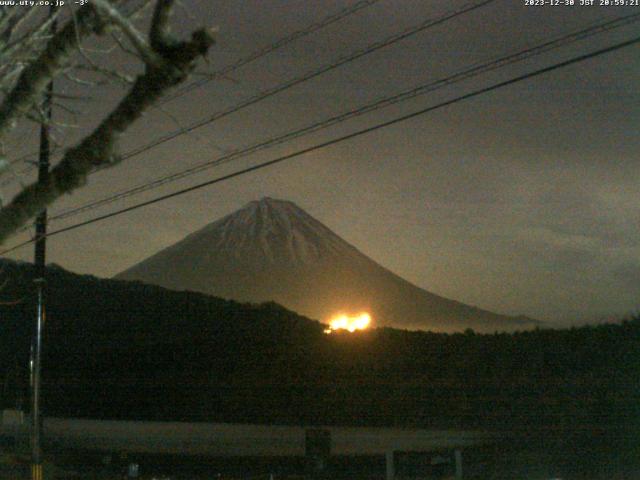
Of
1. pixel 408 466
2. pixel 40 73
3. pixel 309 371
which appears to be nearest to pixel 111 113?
pixel 40 73

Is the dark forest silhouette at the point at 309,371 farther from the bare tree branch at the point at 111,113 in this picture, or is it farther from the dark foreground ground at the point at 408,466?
the bare tree branch at the point at 111,113

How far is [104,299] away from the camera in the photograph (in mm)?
75875

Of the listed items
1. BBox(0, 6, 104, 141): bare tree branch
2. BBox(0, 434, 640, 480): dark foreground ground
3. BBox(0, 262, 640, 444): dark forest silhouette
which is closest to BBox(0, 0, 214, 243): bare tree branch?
BBox(0, 6, 104, 141): bare tree branch

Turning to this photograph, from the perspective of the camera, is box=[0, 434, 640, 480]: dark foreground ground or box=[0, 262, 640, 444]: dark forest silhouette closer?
box=[0, 434, 640, 480]: dark foreground ground

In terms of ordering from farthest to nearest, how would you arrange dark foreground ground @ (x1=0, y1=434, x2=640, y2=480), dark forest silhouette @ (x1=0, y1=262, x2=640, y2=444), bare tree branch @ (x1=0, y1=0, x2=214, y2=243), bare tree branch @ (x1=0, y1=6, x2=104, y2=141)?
1. dark forest silhouette @ (x1=0, y1=262, x2=640, y2=444)
2. dark foreground ground @ (x1=0, y1=434, x2=640, y2=480)
3. bare tree branch @ (x1=0, y1=6, x2=104, y2=141)
4. bare tree branch @ (x1=0, y1=0, x2=214, y2=243)

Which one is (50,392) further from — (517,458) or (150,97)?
(150,97)

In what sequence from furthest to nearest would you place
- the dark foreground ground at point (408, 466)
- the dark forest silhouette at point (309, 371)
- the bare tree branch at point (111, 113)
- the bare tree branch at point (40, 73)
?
the dark forest silhouette at point (309, 371) < the dark foreground ground at point (408, 466) < the bare tree branch at point (40, 73) < the bare tree branch at point (111, 113)

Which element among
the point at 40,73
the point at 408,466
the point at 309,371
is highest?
the point at 309,371

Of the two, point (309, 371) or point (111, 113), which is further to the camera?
point (309, 371)

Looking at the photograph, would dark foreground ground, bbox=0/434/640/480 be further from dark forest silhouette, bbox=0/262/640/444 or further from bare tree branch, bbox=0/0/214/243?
bare tree branch, bbox=0/0/214/243

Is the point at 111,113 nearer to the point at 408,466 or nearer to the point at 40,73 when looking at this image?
the point at 40,73

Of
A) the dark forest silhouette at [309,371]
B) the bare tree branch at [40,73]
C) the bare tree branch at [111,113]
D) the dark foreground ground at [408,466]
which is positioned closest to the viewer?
the bare tree branch at [111,113]

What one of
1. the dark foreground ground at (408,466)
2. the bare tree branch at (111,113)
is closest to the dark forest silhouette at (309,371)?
the dark foreground ground at (408,466)

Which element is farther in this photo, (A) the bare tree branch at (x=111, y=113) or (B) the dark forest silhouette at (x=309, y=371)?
(B) the dark forest silhouette at (x=309, y=371)
